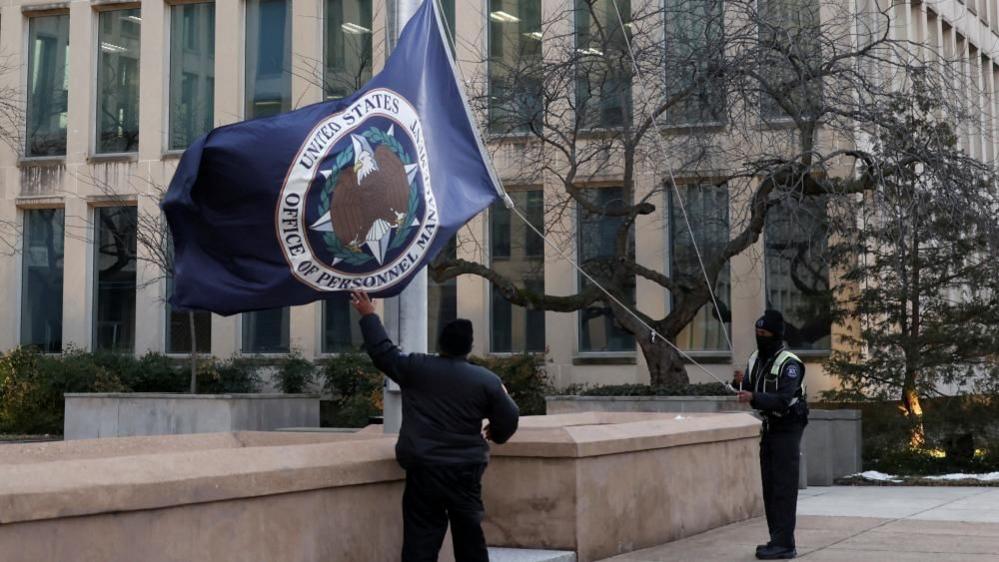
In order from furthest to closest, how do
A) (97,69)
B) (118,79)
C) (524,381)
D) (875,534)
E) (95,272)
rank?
(97,69) → (118,79) → (95,272) → (524,381) → (875,534)

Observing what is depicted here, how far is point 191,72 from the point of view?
31.0 metres

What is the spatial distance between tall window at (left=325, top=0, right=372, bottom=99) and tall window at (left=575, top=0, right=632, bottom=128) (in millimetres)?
6570

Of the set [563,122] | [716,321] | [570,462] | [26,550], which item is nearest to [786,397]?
[570,462]

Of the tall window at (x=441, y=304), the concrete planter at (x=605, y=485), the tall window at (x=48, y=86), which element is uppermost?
the tall window at (x=48, y=86)

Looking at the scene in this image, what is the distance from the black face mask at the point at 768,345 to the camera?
10.6 meters

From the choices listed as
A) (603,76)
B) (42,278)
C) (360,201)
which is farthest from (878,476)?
(42,278)

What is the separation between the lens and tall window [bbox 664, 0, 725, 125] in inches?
707

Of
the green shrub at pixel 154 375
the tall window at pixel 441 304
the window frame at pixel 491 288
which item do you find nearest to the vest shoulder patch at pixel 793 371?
the window frame at pixel 491 288

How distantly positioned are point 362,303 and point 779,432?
145 inches

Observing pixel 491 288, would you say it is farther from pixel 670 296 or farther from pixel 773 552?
pixel 773 552

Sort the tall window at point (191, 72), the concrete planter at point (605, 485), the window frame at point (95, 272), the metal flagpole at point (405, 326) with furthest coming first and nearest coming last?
the window frame at point (95, 272) < the tall window at point (191, 72) < the concrete planter at point (605, 485) < the metal flagpole at point (405, 326)

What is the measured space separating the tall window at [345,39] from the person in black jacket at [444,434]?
66.9 feet

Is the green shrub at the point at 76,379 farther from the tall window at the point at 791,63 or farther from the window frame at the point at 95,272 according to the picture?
the tall window at the point at 791,63

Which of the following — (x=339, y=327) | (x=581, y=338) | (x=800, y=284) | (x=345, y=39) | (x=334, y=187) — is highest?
(x=345, y=39)
